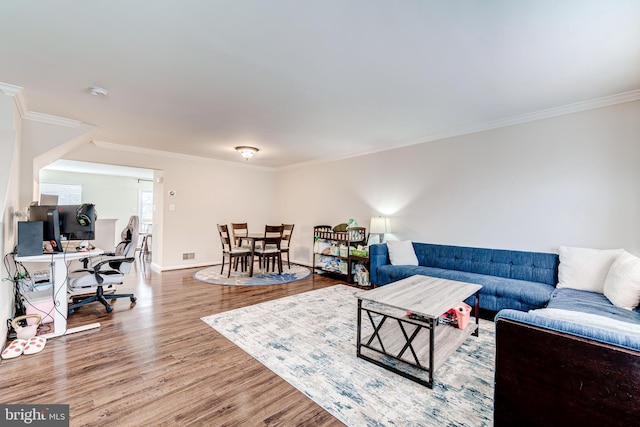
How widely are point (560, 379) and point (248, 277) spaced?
453cm

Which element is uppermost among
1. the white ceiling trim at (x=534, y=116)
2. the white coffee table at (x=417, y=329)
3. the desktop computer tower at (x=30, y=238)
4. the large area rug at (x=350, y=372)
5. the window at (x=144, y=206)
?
the white ceiling trim at (x=534, y=116)

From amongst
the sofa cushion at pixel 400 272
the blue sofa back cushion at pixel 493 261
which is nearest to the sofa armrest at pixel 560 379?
the sofa cushion at pixel 400 272

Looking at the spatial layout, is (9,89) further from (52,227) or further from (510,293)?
(510,293)

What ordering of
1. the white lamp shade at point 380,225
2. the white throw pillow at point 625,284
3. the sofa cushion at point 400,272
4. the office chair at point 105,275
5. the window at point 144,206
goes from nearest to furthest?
the white throw pillow at point 625,284, the office chair at point 105,275, the sofa cushion at point 400,272, the white lamp shade at point 380,225, the window at point 144,206

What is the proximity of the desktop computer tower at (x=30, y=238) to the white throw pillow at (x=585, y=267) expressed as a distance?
17.4 ft

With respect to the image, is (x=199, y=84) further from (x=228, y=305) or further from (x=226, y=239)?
(x=226, y=239)

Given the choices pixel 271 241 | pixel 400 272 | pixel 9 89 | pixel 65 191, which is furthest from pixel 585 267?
pixel 65 191

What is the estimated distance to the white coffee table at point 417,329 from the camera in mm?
2035

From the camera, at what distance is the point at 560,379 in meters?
1.14

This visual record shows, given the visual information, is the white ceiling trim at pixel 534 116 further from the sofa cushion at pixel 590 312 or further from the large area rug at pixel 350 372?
the large area rug at pixel 350 372

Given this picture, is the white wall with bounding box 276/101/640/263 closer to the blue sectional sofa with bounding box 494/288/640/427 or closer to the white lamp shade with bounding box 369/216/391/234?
the white lamp shade with bounding box 369/216/391/234

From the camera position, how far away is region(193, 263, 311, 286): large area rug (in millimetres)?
4676

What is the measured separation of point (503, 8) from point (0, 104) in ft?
14.1

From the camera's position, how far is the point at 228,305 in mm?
3572
